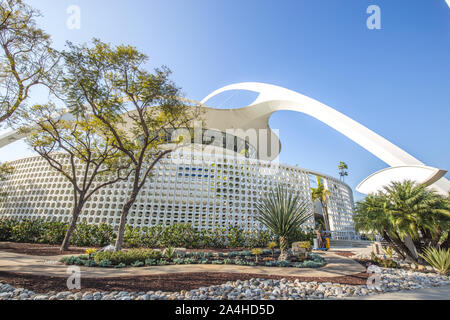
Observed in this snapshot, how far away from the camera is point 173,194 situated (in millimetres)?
9320

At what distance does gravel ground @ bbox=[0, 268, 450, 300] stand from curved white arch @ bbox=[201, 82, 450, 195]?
6.61 meters

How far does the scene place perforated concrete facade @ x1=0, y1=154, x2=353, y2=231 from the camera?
356 inches

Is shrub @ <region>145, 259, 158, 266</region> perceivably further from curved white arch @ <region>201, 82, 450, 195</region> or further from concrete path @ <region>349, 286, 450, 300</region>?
curved white arch @ <region>201, 82, 450, 195</region>

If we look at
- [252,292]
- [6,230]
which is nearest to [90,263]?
[252,292]

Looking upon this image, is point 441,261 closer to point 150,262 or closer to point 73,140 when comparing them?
point 150,262

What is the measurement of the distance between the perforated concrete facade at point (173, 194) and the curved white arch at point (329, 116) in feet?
14.3

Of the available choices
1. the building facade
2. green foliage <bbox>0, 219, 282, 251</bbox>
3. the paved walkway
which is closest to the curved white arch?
the building facade

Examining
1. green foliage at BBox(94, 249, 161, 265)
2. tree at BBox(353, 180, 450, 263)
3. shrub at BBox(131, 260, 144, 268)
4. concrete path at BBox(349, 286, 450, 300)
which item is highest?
tree at BBox(353, 180, 450, 263)

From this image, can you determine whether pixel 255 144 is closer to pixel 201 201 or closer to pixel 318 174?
pixel 318 174

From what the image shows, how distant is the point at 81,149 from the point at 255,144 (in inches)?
679

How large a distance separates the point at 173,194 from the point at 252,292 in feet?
22.1

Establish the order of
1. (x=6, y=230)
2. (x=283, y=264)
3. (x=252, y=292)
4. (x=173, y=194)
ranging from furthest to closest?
1. (x=173, y=194)
2. (x=6, y=230)
3. (x=283, y=264)
4. (x=252, y=292)

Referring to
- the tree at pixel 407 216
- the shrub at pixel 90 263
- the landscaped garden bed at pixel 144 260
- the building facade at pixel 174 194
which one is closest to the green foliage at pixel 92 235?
the building facade at pixel 174 194
